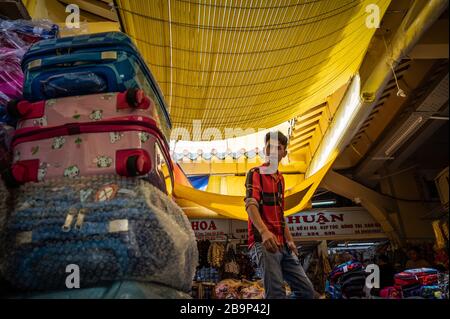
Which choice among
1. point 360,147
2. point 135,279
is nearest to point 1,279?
Result: point 135,279

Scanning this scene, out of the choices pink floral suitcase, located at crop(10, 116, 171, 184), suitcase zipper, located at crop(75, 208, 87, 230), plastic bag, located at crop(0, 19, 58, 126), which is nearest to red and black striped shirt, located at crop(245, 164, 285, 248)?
pink floral suitcase, located at crop(10, 116, 171, 184)

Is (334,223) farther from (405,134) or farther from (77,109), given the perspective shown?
(77,109)

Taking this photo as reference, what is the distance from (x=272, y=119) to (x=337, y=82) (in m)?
0.61

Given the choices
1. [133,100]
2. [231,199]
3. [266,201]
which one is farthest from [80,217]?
[231,199]

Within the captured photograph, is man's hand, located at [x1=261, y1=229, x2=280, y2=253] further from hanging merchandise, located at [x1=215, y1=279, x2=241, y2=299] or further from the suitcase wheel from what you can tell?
hanging merchandise, located at [x1=215, y1=279, x2=241, y2=299]

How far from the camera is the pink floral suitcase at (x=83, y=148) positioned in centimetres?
92

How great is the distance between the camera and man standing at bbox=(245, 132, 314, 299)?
1.33 metres

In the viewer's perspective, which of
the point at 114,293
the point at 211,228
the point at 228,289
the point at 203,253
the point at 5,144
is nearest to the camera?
the point at 114,293

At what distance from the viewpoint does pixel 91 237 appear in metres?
0.82

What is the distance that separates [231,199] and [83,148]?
3334 millimetres

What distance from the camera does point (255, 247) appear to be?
57.5 inches

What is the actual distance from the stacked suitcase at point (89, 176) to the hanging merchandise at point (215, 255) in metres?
4.47

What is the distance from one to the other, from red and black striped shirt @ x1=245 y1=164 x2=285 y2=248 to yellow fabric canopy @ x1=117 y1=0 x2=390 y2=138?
2.43 ft
